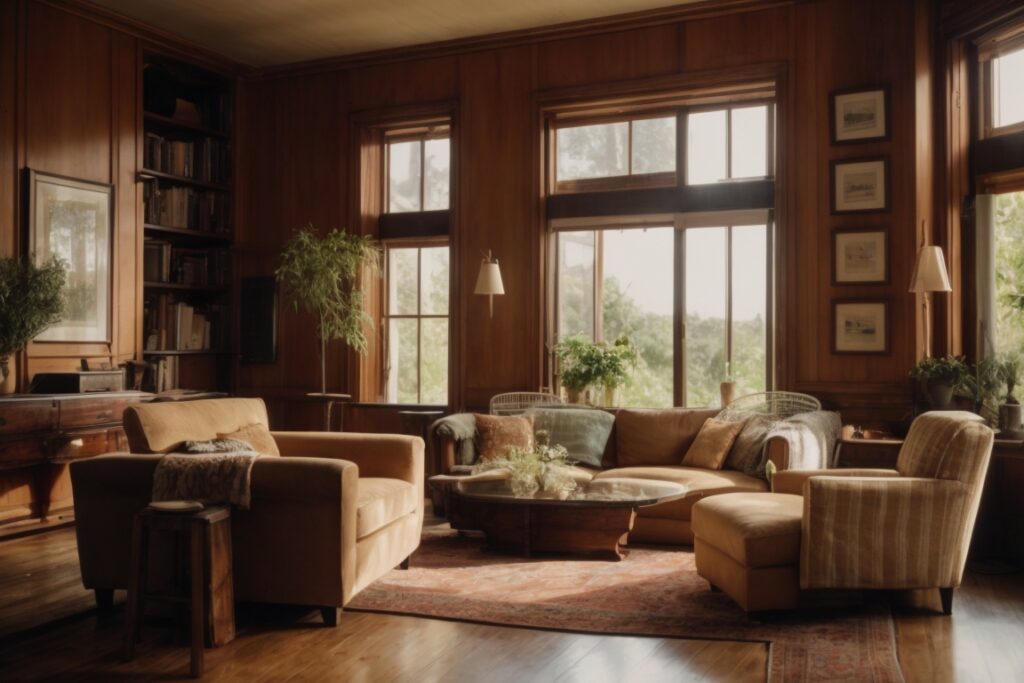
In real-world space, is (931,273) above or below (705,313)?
above

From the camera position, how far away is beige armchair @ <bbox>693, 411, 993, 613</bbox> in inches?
155

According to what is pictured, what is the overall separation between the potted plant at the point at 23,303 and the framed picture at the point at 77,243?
395mm

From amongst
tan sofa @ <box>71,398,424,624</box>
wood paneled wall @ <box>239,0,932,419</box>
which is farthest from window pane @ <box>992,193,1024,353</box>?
tan sofa @ <box>71,398,424,624</box>

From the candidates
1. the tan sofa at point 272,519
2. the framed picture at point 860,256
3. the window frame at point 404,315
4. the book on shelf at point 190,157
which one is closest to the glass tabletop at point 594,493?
the tan sofa at point 272,519

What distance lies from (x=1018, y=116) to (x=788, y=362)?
2.07m

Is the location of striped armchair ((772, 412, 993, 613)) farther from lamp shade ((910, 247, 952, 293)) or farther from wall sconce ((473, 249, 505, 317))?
wall sconce ((473, 249, 505, 317))

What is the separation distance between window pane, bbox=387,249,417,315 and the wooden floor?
3968 millimetres

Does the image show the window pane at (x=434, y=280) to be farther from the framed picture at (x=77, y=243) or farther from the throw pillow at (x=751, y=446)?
the throw pillow at (x=751, y=446)

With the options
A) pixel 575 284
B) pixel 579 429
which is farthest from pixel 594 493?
pixel 575 284

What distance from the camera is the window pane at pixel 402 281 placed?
7.82m

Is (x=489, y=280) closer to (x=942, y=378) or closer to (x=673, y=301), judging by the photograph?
(x=673, y=301)

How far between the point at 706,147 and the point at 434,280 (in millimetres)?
2469

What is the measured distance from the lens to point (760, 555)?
393 cm

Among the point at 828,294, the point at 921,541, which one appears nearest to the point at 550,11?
the point at 828,294
